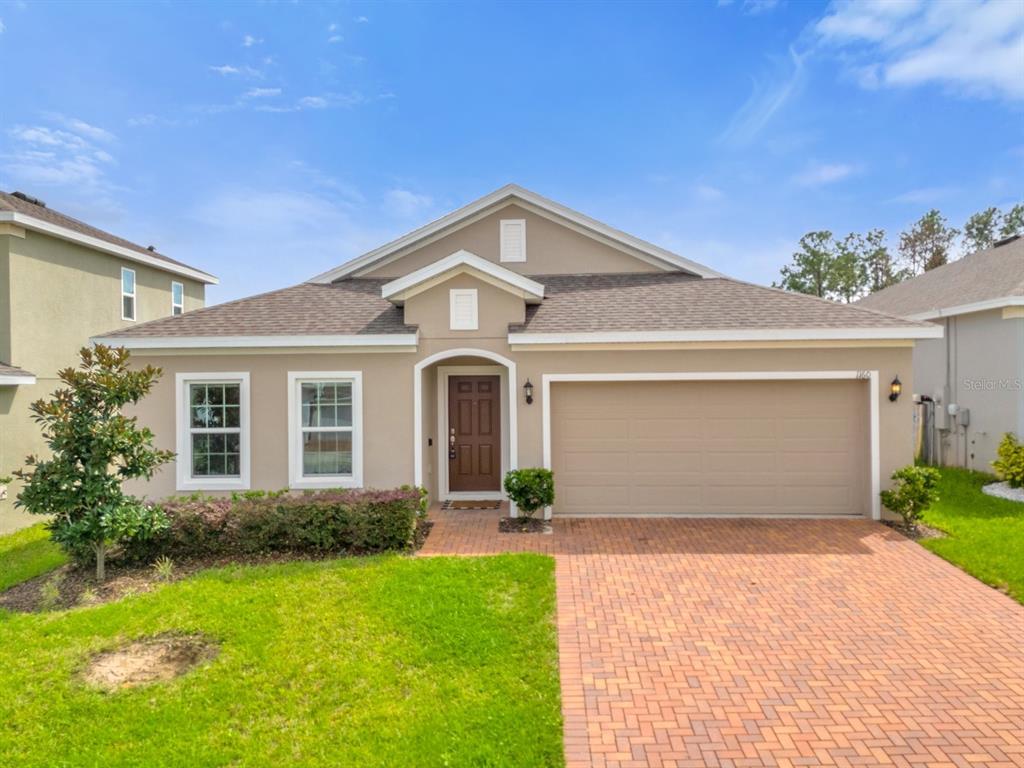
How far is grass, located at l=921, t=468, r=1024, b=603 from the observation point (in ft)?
22.4

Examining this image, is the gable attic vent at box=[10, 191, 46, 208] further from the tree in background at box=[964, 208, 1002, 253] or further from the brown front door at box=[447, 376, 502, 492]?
the tree in background at box=[964, 208, 1002, 253]

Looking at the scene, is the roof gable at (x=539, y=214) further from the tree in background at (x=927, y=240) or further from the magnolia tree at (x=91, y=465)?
the tree in background at (x=927, y=240)

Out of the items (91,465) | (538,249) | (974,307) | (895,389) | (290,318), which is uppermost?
(538,249)

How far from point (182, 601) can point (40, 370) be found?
8.96m

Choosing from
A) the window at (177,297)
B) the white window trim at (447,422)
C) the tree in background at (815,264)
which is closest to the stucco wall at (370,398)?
the white window trim at (447,422)

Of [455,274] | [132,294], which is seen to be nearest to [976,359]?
[455,274]

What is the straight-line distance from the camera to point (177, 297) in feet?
56.0

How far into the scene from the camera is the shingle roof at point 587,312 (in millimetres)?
9320

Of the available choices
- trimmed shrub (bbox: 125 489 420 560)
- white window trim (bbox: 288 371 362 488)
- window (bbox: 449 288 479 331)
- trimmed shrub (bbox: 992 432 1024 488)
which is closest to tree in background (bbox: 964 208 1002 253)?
trimmed shrub (bbox: 992 432 1024 488)

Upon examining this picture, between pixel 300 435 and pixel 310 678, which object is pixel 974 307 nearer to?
pixel 300 435

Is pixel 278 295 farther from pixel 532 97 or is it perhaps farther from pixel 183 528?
pixel 532 97

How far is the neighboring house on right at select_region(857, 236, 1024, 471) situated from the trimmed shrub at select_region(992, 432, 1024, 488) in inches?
15.3

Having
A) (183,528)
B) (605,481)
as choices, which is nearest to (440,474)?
(605,481)

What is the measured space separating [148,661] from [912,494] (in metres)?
10.3
